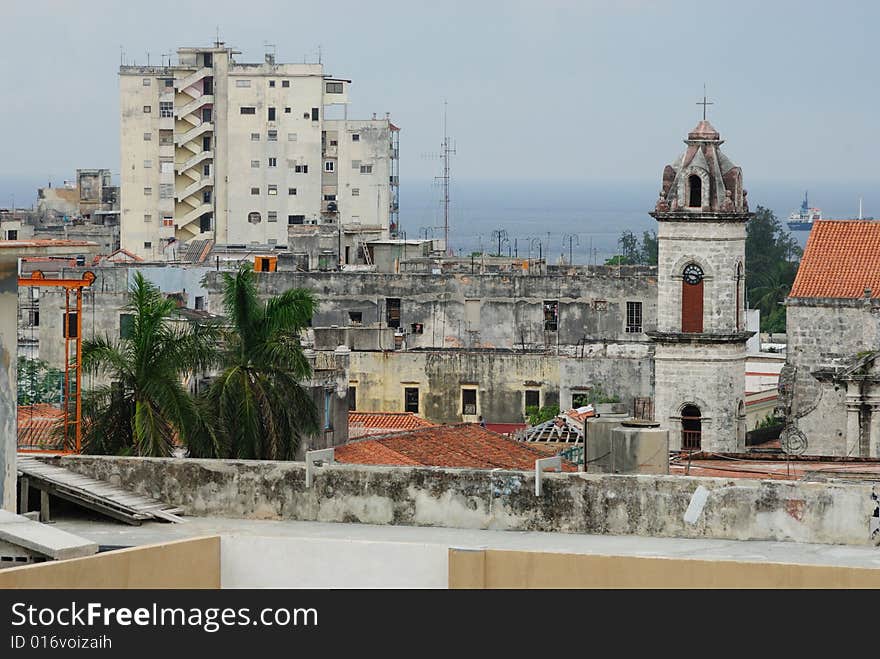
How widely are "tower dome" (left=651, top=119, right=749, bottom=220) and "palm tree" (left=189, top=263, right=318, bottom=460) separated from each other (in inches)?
605

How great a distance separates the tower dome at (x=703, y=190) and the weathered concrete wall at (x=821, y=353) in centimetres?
322

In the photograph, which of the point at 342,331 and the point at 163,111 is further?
the point at 163,111

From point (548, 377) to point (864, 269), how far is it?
37.2 feet

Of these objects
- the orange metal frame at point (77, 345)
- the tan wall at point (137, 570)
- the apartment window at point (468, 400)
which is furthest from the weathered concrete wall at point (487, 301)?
the tan wall at point (137, 570)

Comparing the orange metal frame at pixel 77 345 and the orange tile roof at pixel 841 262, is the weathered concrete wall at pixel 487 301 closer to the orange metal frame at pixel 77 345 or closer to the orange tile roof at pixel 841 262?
the orange tile roof at pixel 841 262

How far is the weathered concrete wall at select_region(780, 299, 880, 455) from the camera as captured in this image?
171 ft

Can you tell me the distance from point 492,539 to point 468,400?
40.0 metres

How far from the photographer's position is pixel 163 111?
11788 centimetres

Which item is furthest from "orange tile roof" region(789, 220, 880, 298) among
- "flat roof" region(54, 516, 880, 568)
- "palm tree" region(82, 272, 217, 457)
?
"flat roof" region(54, 516, 880, 568)

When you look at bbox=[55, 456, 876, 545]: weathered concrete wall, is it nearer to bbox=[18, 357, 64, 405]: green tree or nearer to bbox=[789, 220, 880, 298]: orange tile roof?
bbox=[18, 357, 64, 405]: green tree

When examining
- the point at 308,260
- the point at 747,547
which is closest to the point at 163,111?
the point at 308,260

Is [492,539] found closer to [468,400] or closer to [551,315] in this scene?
[468,400]

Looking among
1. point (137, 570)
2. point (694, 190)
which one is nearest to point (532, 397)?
point (694, 190)
